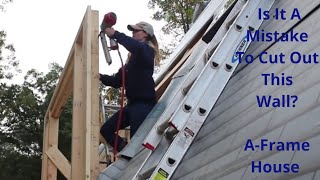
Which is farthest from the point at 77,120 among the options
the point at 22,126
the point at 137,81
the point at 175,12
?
the point at 22,126

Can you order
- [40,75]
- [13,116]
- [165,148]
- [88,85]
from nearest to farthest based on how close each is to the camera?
[165,148], [88,85], [13,116], [40,75]

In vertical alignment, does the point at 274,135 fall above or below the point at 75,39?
below

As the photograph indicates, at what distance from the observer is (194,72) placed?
3.19 metres

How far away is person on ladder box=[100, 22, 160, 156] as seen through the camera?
12.8 feet

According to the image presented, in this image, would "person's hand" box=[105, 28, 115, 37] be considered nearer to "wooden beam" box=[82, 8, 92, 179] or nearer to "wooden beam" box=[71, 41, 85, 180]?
"wooden beam" box=[82, 8, 92, 179]

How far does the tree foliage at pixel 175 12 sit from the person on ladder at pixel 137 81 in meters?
14.5

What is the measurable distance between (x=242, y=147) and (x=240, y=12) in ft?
4.46

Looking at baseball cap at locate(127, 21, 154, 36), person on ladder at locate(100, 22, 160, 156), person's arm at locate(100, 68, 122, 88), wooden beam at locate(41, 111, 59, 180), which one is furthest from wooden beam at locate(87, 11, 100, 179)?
wooden beam at locate(41, 111, 59, 180)

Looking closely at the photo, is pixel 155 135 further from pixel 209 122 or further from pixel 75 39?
pixel 75 39

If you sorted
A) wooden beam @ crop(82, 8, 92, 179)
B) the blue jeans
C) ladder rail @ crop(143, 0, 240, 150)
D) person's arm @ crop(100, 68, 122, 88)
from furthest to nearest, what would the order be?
person's arm @ crop(100, 68, 122, 88)
the blue jeans
wooden beam @ crop(82, 8, 92, 179)
ladder rail @ crop(143, 0, 240, 150)

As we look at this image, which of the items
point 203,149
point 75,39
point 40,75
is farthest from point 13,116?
point 203,149

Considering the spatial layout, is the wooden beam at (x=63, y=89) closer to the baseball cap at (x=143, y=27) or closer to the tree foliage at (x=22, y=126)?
the baseball cap at (x=143, y=27)

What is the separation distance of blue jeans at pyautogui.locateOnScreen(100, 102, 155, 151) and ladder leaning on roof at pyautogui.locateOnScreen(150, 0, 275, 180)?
3.86 feet

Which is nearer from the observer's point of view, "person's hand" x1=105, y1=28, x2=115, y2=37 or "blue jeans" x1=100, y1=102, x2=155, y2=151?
"person's hand" x1=105, y1=28, x2=115, y2=37
